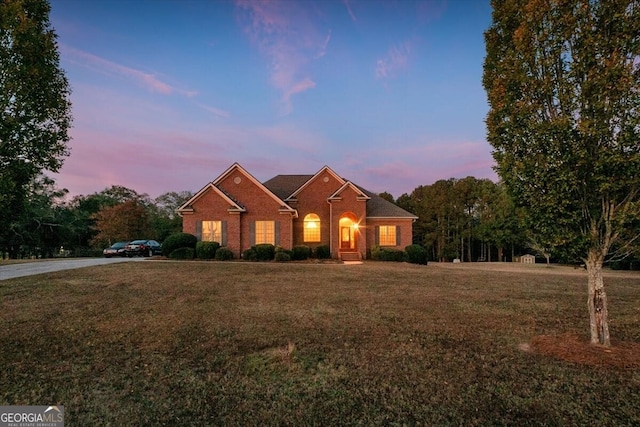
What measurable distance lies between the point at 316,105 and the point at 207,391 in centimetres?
2144

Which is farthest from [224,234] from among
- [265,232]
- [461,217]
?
[461,217]

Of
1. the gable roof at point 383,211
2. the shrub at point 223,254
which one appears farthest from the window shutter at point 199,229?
the gable roof at point 383,211

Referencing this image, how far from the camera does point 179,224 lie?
4781 centimetres

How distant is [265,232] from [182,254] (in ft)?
18.7

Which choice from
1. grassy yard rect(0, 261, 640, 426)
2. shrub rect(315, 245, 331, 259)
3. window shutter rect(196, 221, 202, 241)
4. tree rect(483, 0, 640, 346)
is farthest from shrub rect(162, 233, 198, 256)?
tree rect(483, 0, 640, 346)

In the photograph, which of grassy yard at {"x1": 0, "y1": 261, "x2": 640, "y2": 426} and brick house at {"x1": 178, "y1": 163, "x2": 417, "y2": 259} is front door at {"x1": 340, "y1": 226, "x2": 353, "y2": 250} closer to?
brick house at {"x1": 178, "y1": 163, "x2": 417, "y2": 259}

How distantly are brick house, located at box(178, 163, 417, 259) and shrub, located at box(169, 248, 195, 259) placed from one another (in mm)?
1615

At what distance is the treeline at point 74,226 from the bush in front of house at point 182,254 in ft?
62.4

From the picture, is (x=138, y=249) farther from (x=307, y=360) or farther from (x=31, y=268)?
(x=307, y=360)

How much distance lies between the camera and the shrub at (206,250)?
A: 20.0 meters

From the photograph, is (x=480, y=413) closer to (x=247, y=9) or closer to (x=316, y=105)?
(x=247, y=9)

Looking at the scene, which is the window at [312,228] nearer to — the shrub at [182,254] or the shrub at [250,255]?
the shrub at [250,255]

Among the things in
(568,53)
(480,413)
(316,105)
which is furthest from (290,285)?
(316,105)

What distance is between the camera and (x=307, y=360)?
463 cm
